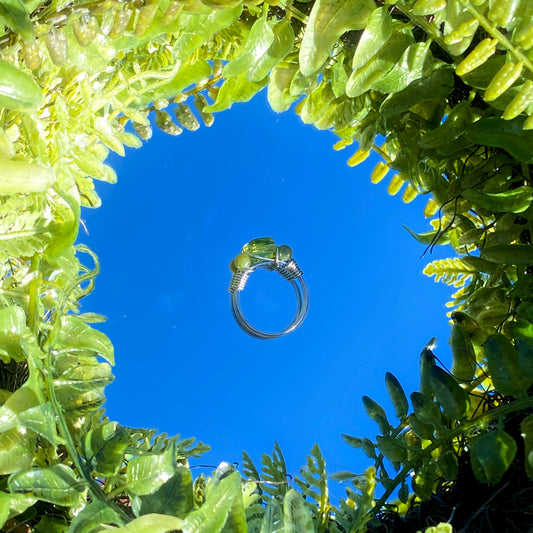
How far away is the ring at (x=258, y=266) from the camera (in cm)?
79

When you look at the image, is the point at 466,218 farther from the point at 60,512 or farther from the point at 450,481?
the point at 60,512

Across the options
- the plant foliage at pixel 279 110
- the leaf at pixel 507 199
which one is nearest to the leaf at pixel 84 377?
the plant foliage at pixel 279 110

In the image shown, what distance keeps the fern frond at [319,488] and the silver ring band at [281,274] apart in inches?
12.8

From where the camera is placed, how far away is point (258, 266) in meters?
0.81

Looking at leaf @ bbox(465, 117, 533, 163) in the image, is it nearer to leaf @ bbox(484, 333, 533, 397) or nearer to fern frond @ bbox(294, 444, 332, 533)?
leaf @ bbox(484, 333, 533, 397)

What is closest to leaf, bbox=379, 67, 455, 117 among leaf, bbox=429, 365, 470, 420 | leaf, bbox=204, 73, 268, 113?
leaf, bbox=204, 73, 268, 113

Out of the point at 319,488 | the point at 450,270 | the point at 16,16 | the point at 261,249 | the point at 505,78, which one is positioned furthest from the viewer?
the point at 261,249

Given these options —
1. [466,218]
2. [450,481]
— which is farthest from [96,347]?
[466,218]

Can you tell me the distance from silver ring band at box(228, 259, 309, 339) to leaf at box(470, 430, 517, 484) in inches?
16.2

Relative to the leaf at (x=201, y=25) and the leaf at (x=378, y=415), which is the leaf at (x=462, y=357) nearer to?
the leaf at (x=378, y=415)

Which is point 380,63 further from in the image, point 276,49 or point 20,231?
point 20,231

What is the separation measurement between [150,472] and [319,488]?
195mm

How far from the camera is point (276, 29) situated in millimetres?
406

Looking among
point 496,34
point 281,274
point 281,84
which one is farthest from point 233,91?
point 281,274
